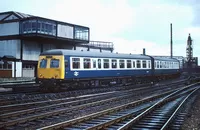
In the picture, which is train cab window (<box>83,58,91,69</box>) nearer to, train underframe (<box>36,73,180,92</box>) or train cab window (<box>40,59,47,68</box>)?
train underframe (<box>36,73,180,92</box>)

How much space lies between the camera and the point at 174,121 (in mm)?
9859

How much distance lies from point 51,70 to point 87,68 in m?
3.03

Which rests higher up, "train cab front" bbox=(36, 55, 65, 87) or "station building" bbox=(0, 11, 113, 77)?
"station building" bbox=(0, 11, 113, 77)

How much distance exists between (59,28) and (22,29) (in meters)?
5.66

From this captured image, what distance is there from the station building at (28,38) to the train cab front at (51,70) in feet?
52.5

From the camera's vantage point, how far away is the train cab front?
19.3m

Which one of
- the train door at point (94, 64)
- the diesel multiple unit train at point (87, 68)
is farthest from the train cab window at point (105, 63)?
the train door at point (94, 64)

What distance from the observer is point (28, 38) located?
40.3 meters

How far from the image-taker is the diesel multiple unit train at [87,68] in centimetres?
1948

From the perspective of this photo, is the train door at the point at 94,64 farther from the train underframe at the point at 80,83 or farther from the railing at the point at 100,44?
the railing at the point at 100,44

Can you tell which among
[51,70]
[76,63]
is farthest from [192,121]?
[51,70]

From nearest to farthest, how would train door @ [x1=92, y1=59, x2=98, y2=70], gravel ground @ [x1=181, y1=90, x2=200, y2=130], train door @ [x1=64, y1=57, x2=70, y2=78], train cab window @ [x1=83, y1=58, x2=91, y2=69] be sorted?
gravel ground @ [x1=181, y1=90, x2=200, y2=130]
train door @ [x1=64, y1=57, x2=70, y2=78]
train cab window @ [x1=83, y1=58, x2=91, y2=69]
train door @ [x1=92, y1=59, x2=98, y2=70]

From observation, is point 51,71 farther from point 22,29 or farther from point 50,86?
point 22,29

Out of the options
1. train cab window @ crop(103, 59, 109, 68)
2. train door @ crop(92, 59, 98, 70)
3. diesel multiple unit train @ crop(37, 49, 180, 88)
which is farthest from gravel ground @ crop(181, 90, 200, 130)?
train cab window @ crop(103, 59, 109, 68)
